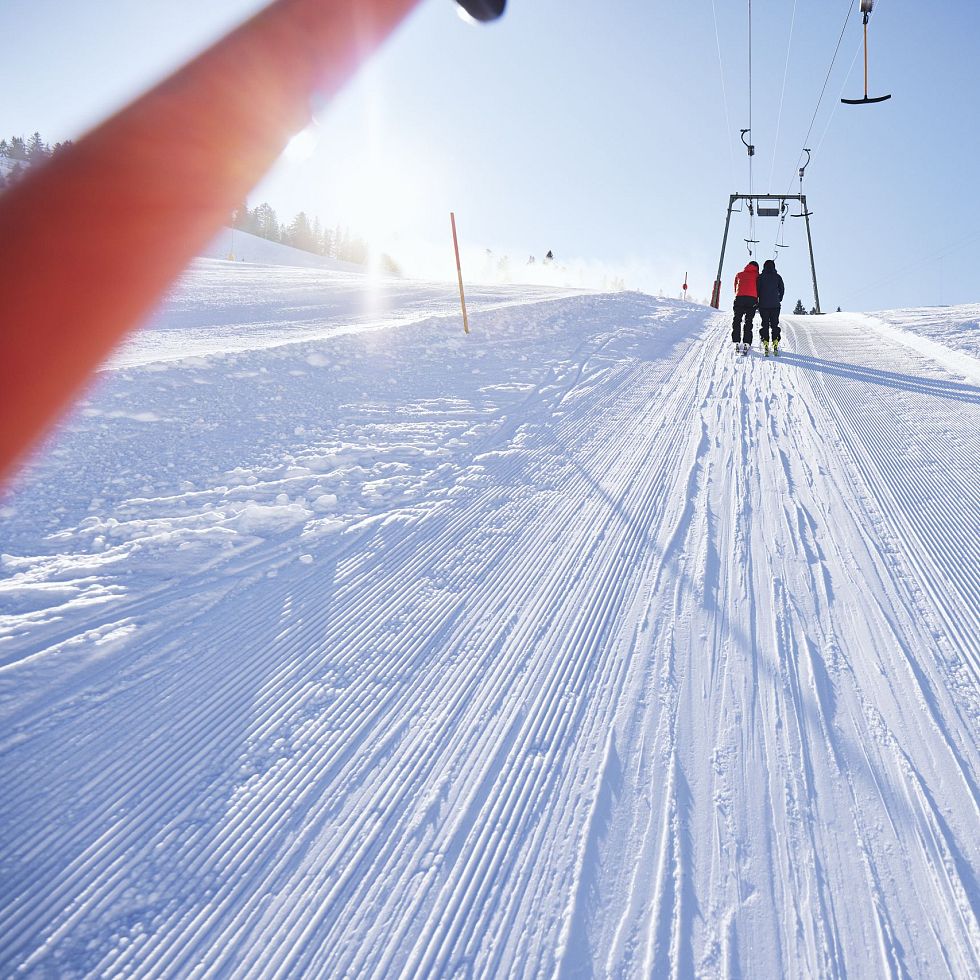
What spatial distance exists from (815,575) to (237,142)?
26.8 meters

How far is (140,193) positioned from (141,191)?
3.04ft

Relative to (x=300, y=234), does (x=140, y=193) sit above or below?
below

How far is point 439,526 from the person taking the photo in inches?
156

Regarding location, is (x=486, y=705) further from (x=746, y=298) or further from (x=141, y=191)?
(x=141, y=191)

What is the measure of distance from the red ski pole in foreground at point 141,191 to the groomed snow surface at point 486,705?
136 cm

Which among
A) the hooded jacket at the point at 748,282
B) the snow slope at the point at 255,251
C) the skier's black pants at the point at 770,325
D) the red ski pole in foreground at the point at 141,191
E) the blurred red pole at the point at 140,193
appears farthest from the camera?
the snow slope at the point at 255,251

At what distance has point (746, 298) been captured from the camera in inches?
407

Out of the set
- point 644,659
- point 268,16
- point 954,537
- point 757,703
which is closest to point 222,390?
point 644,659

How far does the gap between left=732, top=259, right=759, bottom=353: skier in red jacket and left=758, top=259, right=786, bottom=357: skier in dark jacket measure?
153 mm

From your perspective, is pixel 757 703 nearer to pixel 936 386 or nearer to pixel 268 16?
pixel 936 386

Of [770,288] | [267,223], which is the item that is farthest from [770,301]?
[267,223]

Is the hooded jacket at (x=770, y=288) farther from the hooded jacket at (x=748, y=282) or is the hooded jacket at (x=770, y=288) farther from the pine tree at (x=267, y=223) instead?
the pine tree at (x=267, y=223)

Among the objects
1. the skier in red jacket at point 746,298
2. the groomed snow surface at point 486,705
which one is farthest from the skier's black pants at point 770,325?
the groomed snow surface at point 486,705

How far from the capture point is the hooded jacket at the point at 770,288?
32.9ft
